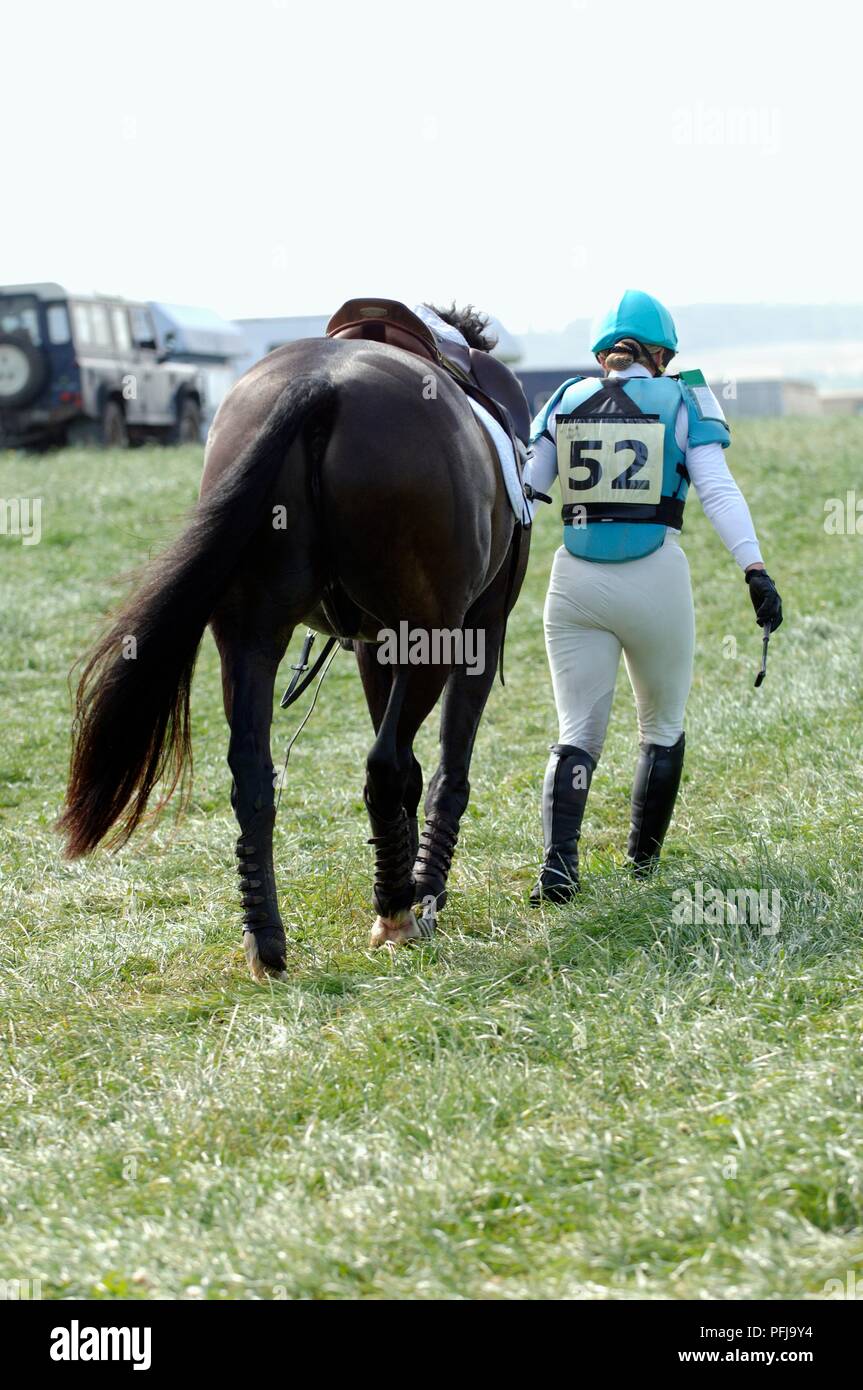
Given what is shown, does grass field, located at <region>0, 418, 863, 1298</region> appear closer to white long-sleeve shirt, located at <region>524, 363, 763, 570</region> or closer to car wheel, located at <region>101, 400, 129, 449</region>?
white long-sleeve shirt, located at <region>524, 363, 763, 570</region>

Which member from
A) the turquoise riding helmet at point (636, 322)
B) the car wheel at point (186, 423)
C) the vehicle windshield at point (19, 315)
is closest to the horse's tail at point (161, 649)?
the turquoise riding helmet at point (636, 322)

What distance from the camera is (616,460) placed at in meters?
5.10

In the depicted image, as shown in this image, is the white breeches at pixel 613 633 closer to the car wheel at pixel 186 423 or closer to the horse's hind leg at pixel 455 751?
the horse's hind leg at pixel 455 751

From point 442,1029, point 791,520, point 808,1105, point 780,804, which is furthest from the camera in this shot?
point 791,520

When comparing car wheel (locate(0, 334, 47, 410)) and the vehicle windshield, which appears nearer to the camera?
car wheel (locate(0, 334, 47, 410))

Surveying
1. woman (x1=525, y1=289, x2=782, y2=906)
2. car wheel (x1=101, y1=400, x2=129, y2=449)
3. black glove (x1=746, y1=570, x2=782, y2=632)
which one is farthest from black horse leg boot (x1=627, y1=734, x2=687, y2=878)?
car wheel (x1=101, y1=400, x2=129, y2=449)

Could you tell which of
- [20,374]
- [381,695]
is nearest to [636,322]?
[381,695]

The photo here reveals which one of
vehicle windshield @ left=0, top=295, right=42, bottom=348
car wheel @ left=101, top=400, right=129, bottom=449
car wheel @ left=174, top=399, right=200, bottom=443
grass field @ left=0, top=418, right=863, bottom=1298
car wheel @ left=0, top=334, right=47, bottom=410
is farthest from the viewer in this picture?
car wheel @ left=174, top=399, right=200, bottom=443

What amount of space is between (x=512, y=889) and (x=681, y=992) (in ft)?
5.61

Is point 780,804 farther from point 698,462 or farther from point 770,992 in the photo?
point 770,992

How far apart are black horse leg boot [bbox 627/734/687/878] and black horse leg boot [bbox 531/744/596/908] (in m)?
0.26

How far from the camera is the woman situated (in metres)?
5.10

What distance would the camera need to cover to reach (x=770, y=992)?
12.3 feet

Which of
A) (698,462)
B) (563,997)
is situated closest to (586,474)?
(698,462)
